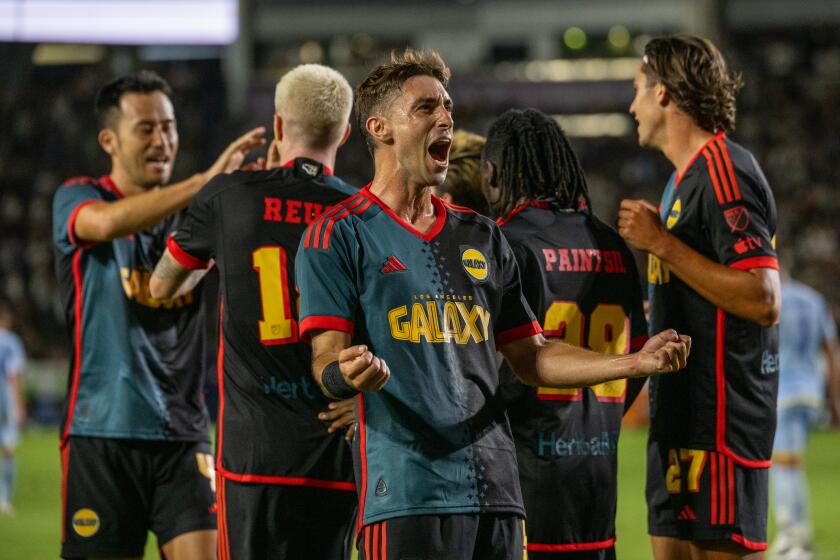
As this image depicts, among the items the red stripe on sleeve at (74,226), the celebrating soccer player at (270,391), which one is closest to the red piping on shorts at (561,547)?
the celebrating soccer player at (270,391)

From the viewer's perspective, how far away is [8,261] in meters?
26.6

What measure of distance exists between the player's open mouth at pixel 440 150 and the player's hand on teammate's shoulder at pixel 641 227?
3.53 feet

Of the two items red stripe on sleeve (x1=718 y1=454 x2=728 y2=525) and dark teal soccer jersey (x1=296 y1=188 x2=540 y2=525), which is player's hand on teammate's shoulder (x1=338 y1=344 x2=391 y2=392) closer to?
dark teal soccer jersey (x1=296 y1=188 x2=540 y2=525)

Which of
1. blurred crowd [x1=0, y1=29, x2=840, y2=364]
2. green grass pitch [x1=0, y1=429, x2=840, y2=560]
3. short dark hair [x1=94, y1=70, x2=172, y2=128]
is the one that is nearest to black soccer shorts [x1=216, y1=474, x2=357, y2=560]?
short dark hair [x1=94, y1=70, x2=172, y2=128]

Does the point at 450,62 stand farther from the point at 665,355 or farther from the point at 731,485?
the point at 665,355

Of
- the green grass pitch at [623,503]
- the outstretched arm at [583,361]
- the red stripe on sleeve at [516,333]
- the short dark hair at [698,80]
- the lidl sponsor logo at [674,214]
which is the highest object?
the short dark hair at [698,80]

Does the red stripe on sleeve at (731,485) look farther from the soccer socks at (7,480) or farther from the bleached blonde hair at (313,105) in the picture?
the soccer socks at (7,480)

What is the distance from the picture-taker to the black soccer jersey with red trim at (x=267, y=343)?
4.21 meters

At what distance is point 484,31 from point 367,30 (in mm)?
3413

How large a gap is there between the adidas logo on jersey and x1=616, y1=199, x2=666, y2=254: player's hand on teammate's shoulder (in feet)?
4.09

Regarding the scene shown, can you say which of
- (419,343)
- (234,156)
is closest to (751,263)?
(419,343)

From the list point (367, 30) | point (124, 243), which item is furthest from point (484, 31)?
point (124, 243)

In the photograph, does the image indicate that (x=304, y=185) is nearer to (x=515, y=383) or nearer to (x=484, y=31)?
(x=515, y=383)

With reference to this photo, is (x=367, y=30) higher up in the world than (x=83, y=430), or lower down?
higher up
